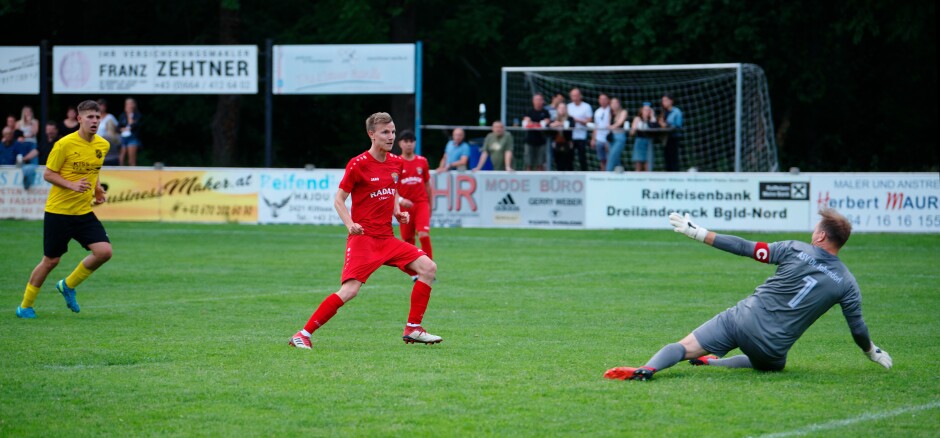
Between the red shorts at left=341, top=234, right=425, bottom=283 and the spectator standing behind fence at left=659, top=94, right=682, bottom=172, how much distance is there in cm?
1517

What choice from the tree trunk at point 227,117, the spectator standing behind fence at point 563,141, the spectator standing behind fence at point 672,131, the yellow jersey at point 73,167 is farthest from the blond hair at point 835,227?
the tree trunk at point 227,117

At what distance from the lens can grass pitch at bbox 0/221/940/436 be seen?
21.3 feet

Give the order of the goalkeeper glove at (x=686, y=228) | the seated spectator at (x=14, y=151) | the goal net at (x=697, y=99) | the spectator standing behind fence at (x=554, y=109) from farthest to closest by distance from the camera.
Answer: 1. the goal net at (x=697, y=99)
2. the seated spectator at (x=14, y=151)
3. the spectator standing behind fence at (x=554, y=109)
4. the goalkeeper glove at (x=686, y=228)

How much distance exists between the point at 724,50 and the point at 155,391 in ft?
99.9

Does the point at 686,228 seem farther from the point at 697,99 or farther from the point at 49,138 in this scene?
the point at 49,138

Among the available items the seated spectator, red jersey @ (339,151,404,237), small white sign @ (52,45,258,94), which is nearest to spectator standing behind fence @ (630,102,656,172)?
small white sign @ (52,45,258,94)

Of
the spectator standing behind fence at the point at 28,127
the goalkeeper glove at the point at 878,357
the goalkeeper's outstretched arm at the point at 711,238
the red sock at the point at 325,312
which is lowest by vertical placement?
the goalkeeper glove at the point at 878,357

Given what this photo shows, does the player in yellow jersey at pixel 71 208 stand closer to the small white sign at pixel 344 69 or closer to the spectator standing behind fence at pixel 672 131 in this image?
the spectator standing behind fence at pixel 672 131

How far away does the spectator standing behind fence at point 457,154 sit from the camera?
2303cm

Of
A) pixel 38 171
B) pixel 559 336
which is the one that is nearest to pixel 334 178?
pixel 38 171

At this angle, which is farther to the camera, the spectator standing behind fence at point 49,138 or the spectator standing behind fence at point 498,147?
the spectator standing behind fence at point 49,138

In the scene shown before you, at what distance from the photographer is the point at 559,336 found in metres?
9.96

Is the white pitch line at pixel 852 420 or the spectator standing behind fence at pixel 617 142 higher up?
the spectator standing behind fence at pixel 617 142

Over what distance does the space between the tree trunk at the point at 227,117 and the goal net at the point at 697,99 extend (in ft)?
33.8
